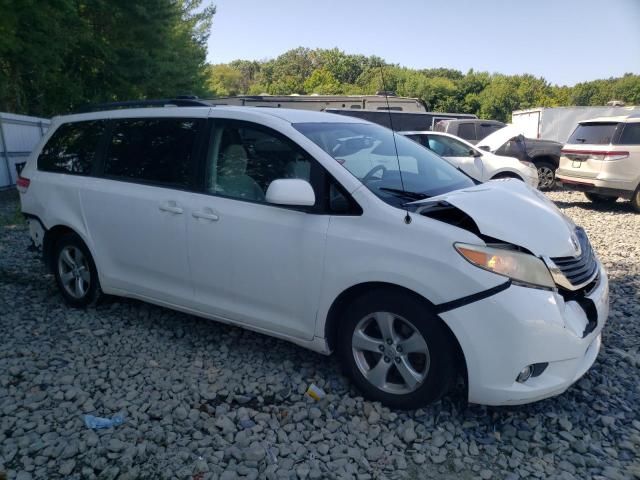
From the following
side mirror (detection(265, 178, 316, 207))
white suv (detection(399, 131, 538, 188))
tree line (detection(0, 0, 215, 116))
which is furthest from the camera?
tree line (detection(0, 0, 215, 116))

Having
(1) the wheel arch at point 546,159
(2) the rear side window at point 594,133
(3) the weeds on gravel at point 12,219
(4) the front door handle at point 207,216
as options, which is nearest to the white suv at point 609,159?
(2) the rear side window at point 594,133

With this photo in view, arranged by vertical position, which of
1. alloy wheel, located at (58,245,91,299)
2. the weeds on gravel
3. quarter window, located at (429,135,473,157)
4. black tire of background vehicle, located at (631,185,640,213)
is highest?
quarter window, located at (429,135,473,157)

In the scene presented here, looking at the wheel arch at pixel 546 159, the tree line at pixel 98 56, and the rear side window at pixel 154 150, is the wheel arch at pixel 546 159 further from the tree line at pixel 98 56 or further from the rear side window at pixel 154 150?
the rear side window at pixel 154 150

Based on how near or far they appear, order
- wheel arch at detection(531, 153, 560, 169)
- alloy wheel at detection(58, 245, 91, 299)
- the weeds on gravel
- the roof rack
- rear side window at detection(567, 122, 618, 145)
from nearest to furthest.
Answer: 1. the roof rack
2. alloy wheel at detection(58, 245, 91, 299)
3. the weeds on gravel
4. rear side window at detection(567, 122, 618, 145)
5. wheel arch at detection(531, 153, 560, 169)

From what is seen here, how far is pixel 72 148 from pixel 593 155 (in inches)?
379

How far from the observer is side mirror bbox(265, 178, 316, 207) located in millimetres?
3023

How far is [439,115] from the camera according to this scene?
17.7 metres

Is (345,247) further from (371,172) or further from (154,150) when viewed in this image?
(154,150)

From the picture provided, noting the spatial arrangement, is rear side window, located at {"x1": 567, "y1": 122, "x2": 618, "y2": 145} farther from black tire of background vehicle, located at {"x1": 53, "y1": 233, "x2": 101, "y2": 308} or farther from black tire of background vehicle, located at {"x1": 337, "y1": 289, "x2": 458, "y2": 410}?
black tire of background vehicle, located at {"x1": 53, "y1": 233, "x2": 101, "y2": 308}

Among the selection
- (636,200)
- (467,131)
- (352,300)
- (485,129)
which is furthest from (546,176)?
(352,300)

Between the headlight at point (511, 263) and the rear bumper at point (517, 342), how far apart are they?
0.06 metres

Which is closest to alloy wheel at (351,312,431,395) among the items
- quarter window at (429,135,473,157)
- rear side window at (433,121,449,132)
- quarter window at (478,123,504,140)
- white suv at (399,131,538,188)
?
white suv at (399,131,538,188)

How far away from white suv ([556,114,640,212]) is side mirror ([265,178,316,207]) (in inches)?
354

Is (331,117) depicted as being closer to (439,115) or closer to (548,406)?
(548,406)
